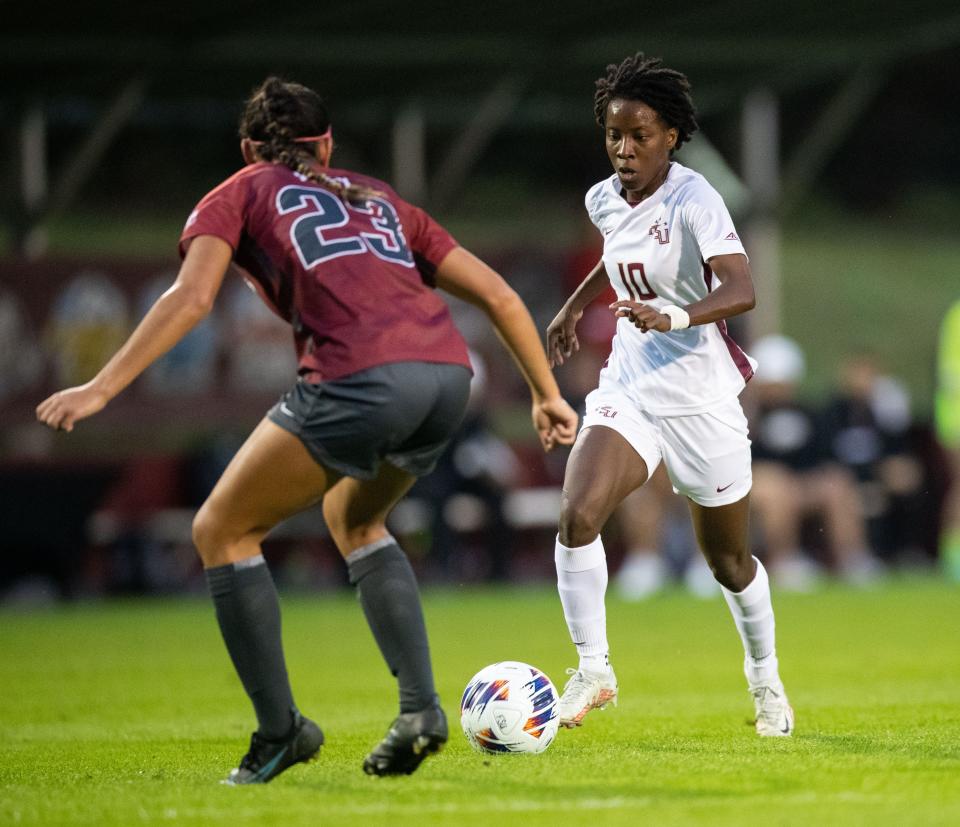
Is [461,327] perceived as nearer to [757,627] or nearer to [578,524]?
[757,627]

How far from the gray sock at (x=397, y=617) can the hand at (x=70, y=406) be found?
1.08 m

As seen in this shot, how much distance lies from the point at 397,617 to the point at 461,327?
43.2 ft

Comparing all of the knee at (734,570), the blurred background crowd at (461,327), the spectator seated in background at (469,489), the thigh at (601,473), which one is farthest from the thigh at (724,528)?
the spectator seated in background at (469,489)

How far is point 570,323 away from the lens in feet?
24.9

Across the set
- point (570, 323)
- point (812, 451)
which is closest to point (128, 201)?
point (812, 451)

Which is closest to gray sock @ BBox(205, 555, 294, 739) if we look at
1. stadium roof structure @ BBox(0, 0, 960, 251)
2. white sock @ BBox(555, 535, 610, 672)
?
white sock @ BBox(555, 535, 610, 672)

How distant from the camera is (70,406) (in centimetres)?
550

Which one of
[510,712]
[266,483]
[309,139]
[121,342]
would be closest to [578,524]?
[510,712]

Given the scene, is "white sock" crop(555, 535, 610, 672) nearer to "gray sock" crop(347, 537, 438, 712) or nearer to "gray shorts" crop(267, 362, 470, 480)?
"gray sock" crop(347, 537, 438, 712)

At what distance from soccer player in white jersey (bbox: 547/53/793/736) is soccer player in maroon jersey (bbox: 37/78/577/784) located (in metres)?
1.14

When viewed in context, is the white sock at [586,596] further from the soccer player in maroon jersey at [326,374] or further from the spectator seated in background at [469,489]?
the spectator seated in background at [469,489]

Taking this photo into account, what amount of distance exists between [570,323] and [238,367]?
37.5 feet

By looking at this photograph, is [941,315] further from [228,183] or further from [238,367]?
[228,183]

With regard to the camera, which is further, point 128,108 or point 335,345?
point 128,108
